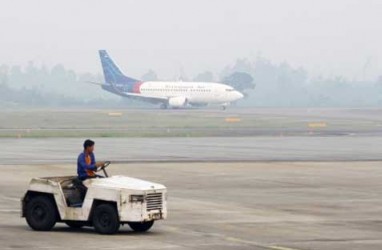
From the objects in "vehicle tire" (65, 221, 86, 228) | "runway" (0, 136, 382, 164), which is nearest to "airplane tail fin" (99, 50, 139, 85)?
"runway" (0, 136, 382, 164)

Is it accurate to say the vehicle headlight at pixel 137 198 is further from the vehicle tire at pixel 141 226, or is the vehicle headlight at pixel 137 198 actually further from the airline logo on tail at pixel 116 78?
the airline logo on tail at pixel 116 78

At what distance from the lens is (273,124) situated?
114375mm

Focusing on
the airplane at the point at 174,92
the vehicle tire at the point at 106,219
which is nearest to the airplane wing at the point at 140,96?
the airplane at the point at 174,92

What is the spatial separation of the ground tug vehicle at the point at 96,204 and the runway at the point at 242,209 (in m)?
0.35

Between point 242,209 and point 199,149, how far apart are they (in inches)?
1371

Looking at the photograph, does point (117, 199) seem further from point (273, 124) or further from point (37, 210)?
point (273, 124)

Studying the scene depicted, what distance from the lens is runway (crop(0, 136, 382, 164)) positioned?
198 ft

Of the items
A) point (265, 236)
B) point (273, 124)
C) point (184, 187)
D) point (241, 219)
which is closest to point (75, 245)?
point (265, 236)

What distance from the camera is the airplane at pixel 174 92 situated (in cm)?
16862

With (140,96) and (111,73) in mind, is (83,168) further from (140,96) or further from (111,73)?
(111,73)

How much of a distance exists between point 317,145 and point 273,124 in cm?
3934

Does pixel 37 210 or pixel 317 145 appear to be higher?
pixel 317 145

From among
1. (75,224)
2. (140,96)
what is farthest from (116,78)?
(75,224)

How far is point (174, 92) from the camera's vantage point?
16888 cm
